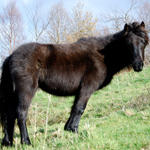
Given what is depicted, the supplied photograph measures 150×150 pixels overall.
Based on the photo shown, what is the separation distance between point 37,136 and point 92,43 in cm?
282

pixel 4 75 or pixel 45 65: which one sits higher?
pixel 45 65

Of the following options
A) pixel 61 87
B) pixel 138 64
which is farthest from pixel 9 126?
pixel 138 64

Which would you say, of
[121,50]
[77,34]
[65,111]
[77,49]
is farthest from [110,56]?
[77,34]

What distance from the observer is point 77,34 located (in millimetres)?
22688

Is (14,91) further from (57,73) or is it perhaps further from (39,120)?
(39,120)

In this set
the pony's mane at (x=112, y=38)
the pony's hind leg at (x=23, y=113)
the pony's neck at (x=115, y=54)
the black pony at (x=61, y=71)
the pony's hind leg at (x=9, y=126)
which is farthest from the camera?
the pony's neck at (x=115, y=54)

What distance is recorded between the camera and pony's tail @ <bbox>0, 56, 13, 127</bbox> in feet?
13.9

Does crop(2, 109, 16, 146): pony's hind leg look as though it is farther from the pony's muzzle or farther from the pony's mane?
the pony's muzzle

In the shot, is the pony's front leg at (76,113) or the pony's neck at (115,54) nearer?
the pony's front leg at (76,113)

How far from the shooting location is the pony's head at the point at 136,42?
4.27 meters

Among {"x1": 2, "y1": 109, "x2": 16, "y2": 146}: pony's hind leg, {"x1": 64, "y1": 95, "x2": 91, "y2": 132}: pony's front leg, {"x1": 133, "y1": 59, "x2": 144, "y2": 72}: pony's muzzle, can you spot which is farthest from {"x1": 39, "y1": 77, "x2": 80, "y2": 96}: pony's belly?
{"x1": 133, "y1": 59, "x2": 144, "y2": 72}: pony's muzzle

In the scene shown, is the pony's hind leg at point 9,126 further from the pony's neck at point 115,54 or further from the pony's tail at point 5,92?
the pony's neck at point 115,54

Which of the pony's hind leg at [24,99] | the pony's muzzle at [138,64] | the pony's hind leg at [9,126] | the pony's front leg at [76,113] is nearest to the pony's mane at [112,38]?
the pony's muzzle at [138,64]

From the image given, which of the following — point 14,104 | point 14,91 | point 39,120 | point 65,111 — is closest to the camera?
point 14,91
